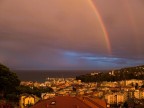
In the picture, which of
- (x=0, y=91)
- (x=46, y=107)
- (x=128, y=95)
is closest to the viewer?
(x=46, y=107)

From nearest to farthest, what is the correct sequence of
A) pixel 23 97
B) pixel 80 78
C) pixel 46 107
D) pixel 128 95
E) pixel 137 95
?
pixel 46 107, pixel 23 97, pixel 128 95, pixel 137 95, pixel 80 78

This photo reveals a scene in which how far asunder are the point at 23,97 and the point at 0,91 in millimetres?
4340

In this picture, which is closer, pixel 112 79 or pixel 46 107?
pixel 46 107

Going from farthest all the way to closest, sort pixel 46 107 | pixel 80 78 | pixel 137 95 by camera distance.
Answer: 1. pixel 80 78
2. pixel 137 95
3. pixel 46 107

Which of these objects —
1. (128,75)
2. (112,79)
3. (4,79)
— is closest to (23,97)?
(4,79)

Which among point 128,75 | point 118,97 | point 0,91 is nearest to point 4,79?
point 0,91

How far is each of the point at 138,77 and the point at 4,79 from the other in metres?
65.6

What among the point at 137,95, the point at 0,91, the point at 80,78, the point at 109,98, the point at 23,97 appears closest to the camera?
the point at 23,97

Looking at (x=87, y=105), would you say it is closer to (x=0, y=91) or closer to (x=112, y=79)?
(x=0, y=91)

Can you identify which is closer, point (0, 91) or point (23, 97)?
point (23, 97)

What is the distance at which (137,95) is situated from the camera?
61.3m

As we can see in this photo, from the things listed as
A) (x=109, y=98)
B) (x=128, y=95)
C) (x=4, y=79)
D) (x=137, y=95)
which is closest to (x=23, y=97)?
(x=4, y=79)

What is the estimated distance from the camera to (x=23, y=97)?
Answer: 1479 inches

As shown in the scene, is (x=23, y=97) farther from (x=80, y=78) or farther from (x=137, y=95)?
(x=80, y=78)
